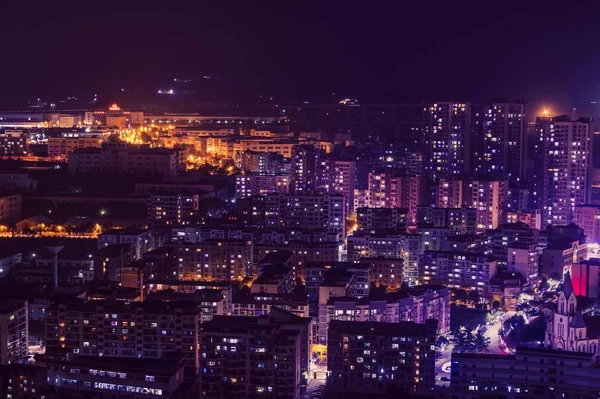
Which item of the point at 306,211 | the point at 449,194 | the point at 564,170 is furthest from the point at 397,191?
the point at 564,170

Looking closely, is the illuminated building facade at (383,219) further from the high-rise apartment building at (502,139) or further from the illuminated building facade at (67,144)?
the illuminated building facade at (67,144)

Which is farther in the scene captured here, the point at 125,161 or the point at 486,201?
the point at 125,161

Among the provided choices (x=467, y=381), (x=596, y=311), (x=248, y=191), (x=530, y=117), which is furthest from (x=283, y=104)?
(x=467, y=381)

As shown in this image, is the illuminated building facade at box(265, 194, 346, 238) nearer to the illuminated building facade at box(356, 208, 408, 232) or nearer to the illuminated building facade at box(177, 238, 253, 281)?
the illuminated building facade at box(356, 208, 408, 232)

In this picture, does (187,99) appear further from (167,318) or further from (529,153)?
(167,318)

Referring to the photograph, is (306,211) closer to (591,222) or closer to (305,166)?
(305,166)

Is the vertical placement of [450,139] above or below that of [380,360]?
above

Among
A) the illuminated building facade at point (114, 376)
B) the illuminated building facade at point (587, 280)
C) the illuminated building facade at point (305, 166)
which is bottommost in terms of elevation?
the illuminated building facade at point (114, 376)

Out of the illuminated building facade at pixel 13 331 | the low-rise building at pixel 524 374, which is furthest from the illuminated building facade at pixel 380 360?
the illuminated building facade at pixel 13 331
